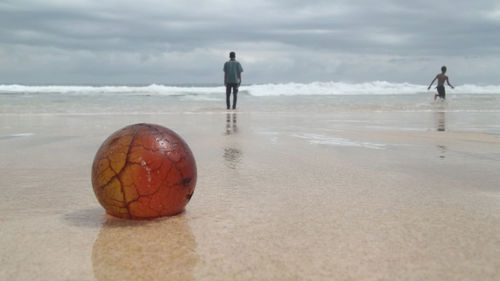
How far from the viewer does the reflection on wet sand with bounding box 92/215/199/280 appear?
2217 millimetres

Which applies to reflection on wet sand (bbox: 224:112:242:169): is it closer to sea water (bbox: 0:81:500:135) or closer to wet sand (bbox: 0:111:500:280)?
wet sand (bbox: 0:111:500:280)

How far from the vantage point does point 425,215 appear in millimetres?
3143

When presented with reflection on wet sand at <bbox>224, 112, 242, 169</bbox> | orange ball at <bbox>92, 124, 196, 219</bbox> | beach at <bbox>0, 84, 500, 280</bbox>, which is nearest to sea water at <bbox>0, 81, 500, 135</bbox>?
reflection on wet sand at <bbox>224, 112, 242, 169</bbox>

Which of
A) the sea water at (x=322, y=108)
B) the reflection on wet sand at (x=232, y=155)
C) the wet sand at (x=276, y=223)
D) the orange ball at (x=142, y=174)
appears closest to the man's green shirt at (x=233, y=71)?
the sea water at (x=322, y=108)

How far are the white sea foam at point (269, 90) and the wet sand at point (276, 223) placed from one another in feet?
83.0

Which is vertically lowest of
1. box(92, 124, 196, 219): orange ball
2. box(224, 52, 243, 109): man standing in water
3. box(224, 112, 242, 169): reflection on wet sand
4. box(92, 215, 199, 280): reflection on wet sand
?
box(92, 215, 199, 280): reflection on wet sand

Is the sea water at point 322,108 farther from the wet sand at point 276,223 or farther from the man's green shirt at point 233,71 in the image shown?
the wet sand at point 276,223

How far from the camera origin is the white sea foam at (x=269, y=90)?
32875 millimetres

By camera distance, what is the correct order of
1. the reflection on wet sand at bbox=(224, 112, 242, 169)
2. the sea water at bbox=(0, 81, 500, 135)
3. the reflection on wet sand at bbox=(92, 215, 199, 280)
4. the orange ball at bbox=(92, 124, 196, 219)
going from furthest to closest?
1. the sea water at bbox=(0, 81, 500, 135)
2. the reflection on wet sand at bbox=(224, 112, 242, 169)
3. the orange ball at bbox=(92, 124, 196, 219)
4. the reflection on wet sand at bbox=(92, 215, 199, 280)

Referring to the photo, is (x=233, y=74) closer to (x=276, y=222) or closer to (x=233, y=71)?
(x=233, y=71)

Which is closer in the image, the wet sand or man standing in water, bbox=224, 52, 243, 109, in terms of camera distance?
the wet sand

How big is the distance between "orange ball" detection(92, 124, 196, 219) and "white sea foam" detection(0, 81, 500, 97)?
27.3 m

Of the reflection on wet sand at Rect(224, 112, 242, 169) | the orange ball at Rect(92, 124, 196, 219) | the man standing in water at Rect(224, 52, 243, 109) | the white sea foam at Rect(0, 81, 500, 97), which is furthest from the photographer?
the white sea foam at Rect(0, 81, 500, 97)

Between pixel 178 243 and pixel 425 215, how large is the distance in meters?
1.63
